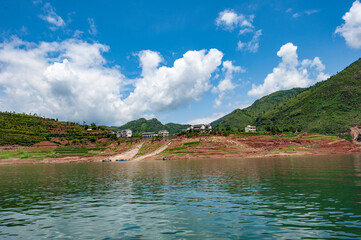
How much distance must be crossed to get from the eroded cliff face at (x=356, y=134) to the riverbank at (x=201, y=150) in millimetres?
36063

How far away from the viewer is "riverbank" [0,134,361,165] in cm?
12306

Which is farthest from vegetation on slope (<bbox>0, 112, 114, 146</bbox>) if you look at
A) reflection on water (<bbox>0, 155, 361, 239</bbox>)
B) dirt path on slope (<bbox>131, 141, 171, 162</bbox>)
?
reflection on water (<bbox>0, 155, 361, 239</bbox>)

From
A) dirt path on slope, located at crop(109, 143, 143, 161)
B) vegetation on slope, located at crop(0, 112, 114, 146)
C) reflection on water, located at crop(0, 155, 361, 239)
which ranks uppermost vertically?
vegetation on slope, located at crop(0, 112, 114, 146)

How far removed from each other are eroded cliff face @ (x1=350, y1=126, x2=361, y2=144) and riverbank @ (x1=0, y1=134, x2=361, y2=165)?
3606 centimetres

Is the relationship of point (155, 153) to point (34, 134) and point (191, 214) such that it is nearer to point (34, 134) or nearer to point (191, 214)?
point (34, 134)

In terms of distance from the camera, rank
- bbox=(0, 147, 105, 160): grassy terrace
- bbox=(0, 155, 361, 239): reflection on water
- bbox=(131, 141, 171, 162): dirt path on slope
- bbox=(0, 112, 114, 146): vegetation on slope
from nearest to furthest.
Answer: bbox=(0, 155, 361, 239): reflection on water < bbox=(131, 141, 171, 162): dirt path on slope < bbox=(0, 147, 105, 160): grassy terrace < bbox=(0, 112, 114, 146): vegetation on slope

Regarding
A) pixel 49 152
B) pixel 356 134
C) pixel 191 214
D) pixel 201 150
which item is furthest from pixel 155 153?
pixel 356 134

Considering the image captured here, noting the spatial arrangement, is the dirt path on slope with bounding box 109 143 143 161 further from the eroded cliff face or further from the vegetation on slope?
the eroded cliff face

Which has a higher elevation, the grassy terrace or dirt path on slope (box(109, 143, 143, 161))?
the grassy terrace

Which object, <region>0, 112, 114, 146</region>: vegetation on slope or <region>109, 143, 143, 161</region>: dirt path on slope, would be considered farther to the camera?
<region>0, 112, 114, 146</region>: vegetation on slope

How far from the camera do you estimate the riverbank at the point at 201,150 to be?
123 meters

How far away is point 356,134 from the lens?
163 m

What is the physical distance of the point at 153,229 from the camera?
52.3 feet

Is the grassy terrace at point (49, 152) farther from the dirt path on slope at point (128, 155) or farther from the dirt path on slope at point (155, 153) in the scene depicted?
the dirt path on slope at point (155, 153)
